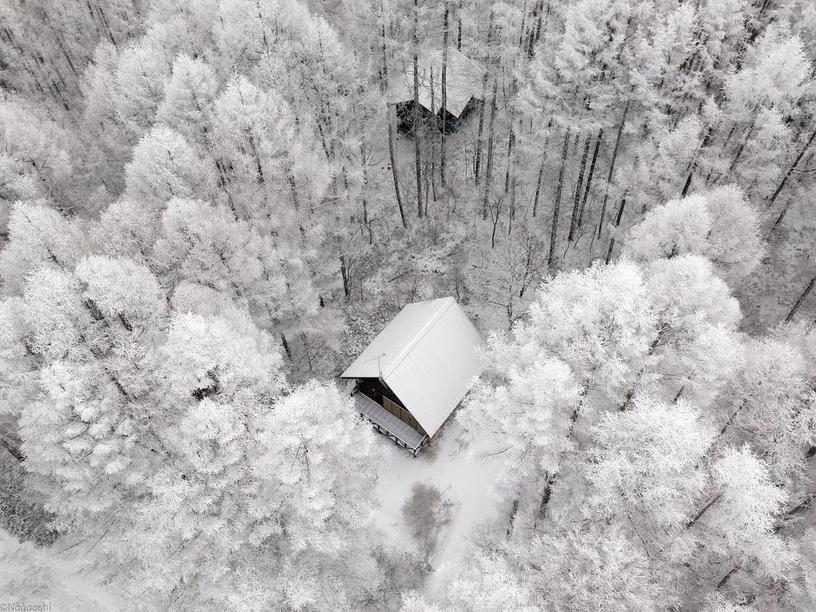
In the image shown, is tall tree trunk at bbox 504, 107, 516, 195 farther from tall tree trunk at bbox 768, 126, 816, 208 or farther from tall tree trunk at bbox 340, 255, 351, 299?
tall tree trunk at bbox 768, 126, 816, 208

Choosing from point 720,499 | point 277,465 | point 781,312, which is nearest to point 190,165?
point 277,465

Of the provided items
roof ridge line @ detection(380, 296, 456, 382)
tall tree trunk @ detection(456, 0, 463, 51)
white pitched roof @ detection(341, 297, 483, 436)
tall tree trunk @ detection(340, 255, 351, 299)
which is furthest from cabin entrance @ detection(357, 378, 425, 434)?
tall tree trunk @ detection(456, 0, 463, 51)

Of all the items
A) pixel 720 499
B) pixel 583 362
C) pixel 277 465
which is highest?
pixel 583 362

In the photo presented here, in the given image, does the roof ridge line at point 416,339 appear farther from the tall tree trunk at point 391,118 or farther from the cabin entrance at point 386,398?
the tall tree trunk at point 391,118

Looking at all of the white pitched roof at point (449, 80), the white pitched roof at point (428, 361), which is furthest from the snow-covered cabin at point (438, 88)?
the white pitched roof at point (428, 361)

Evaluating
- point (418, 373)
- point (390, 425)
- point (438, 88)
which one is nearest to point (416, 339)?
point (418, 373)

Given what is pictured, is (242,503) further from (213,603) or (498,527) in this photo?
(498,527)

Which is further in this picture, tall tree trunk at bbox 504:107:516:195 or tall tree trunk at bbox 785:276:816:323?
tall tree trunk at bbox 504:107:516:195
